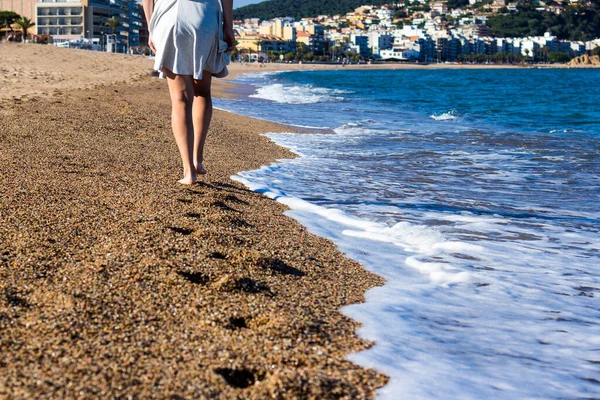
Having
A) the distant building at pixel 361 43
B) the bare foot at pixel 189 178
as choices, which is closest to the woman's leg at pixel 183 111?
the bare foot at pixel 189 178

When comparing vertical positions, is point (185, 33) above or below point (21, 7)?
below

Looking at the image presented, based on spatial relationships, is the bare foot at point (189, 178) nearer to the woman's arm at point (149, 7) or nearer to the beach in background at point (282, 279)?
the beach in background at point (282, 279)

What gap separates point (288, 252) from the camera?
2920 millimetres

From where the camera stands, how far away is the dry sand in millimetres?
1602

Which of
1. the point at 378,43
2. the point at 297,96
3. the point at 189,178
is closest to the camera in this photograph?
the point at 189,178

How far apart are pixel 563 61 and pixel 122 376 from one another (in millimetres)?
152156

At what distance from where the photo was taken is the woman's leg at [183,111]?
12.5 ft

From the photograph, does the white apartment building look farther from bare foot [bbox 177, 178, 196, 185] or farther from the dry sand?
the dry sand

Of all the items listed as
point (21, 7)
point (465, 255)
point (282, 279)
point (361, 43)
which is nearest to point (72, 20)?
point (21, 7)

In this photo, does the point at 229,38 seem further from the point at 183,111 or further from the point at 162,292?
the point at 162,292

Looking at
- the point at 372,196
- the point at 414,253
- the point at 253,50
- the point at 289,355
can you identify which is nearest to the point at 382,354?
the point at 289,355

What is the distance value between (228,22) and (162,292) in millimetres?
2122

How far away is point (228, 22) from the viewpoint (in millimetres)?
3859

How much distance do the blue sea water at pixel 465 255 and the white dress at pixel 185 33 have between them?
100cm
